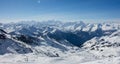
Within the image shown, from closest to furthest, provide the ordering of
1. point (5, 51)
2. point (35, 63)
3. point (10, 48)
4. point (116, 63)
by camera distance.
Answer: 1. point (116, 63)
2. point (35, 63)
3. point (5, 51)
4. point (10, 48)

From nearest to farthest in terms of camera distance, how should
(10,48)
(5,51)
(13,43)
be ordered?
(5,51) < (10,48) < (13,43)

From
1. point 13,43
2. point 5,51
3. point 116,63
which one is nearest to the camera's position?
point 116,63

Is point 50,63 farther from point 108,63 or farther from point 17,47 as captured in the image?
point 17,47

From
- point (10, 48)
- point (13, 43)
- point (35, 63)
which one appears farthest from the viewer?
point (13, 43)

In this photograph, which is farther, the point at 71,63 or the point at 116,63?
the point at 71,63

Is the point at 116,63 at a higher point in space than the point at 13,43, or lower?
higher

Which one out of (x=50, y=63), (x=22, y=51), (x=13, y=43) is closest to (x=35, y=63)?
(x=50, y=63)

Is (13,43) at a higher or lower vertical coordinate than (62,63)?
lower

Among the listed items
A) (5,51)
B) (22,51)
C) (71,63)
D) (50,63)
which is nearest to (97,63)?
(71,63)

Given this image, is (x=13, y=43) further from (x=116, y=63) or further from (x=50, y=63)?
(x=116, y=63)
